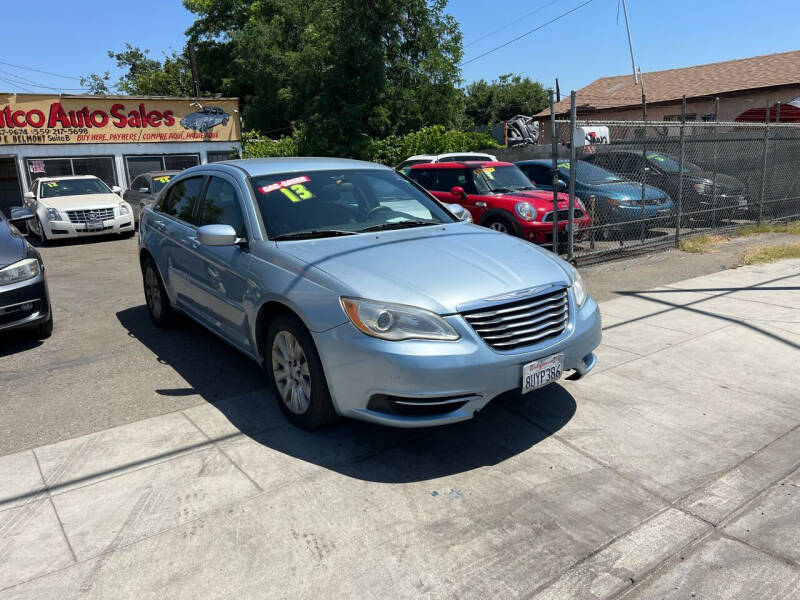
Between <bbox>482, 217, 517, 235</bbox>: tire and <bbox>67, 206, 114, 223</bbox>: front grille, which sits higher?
<bbox>67, 206, 114, 223</bbox>: front grille

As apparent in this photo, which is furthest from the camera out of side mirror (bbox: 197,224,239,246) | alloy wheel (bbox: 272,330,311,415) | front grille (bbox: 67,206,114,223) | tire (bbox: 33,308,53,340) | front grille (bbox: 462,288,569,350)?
front grille (bbox: 67,206,114,223)

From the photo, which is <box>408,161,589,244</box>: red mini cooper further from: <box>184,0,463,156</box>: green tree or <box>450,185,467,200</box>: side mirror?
<box>184,0,463,156</box>: green tree

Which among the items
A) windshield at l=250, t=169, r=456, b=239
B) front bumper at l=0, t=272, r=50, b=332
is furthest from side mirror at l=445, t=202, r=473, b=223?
front bumper at l=0, t=272, r=50, b=332

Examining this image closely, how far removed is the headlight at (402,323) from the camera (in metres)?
3.34

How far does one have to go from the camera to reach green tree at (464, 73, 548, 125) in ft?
202

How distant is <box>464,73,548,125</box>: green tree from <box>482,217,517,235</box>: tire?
178ft

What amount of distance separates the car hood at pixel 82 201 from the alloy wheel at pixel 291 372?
11.6 metres

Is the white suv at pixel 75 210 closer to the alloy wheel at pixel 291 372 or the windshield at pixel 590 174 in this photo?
the windshield at pixel 590 174

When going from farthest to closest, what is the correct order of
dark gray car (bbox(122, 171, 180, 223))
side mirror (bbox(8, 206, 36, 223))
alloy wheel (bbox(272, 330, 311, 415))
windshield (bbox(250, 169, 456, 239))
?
1. dark gray car (bbox(122, 171, 180, 223))
2. side mirror (bbox(8, 206, 36, 223))
3. windshield (bbox(250, 169, 456, 239))
4. alloy wheel (bbox(272, 330, 311, 415))

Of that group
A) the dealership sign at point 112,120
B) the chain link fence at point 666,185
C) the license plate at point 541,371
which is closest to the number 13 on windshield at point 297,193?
the license plate at point 541,371

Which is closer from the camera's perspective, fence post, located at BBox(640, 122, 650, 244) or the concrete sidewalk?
the concrete sidewalk

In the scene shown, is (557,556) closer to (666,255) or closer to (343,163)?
(343,163)

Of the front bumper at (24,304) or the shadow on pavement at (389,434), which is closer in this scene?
the shadow on pavement at (389,434)

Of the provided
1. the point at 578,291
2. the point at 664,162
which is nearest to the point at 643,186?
the point at 664,162
